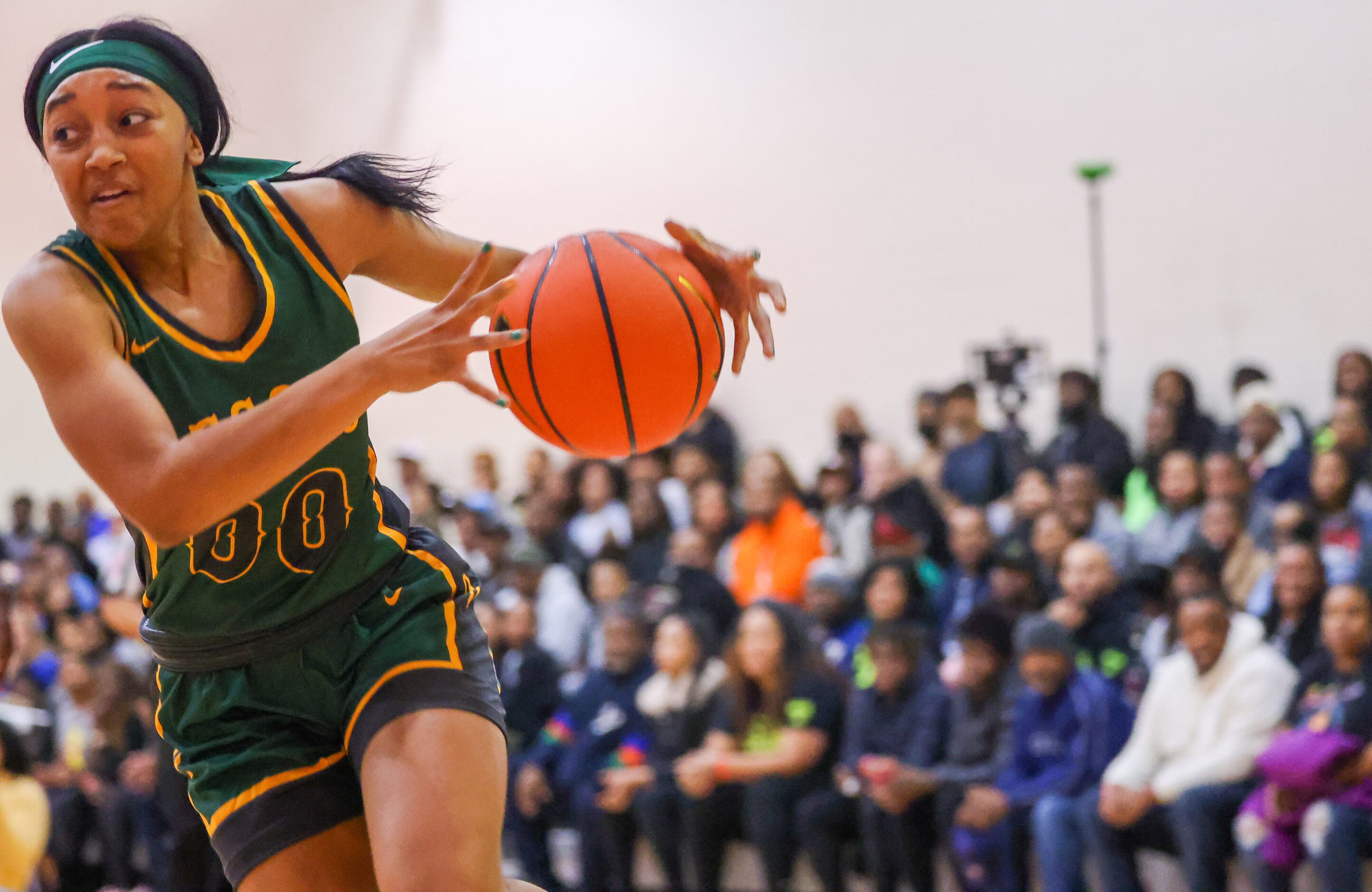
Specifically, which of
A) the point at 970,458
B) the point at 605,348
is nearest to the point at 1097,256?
the point at 970,458

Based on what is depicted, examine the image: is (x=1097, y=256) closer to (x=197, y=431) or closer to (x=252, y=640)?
(x=252, y=640)

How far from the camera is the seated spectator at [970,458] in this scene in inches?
308

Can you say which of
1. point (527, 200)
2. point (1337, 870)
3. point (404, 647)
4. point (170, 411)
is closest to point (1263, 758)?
point (1337, 870)

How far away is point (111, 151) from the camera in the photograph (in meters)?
2.17

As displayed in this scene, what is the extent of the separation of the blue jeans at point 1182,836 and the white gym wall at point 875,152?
12.7 ft

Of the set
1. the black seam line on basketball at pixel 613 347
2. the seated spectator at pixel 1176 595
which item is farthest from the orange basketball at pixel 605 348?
the seated spectator at pixel 1176 595

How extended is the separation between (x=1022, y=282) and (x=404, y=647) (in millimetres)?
7759

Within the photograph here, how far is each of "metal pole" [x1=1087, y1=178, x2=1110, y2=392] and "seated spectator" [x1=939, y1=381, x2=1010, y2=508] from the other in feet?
4.49

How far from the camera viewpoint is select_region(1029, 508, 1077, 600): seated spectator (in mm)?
6398

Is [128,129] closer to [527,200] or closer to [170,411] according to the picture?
[170,411]

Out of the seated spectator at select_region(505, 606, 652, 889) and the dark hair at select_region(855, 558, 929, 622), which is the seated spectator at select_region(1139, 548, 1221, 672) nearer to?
the dark hair at select_region(855, 558, 929, 622)

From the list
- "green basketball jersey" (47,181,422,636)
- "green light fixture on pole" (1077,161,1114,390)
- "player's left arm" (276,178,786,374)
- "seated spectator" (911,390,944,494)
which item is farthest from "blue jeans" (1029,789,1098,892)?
"green light fixture on pole" (1077,161,1114,390)

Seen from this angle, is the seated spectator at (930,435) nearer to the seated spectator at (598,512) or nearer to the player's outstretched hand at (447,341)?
the seated spectator at (598,512)

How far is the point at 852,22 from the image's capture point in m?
10.3
